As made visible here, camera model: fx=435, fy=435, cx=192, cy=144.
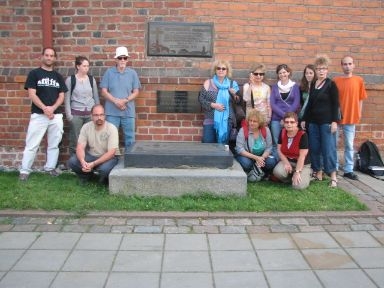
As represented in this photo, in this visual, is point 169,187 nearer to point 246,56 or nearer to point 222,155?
point 222,155

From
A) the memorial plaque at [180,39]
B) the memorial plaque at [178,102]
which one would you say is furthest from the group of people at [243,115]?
the memorial plaque at [180,39]

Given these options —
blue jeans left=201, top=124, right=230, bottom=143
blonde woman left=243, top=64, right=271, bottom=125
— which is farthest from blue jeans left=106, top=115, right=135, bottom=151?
blonde woman left=243, top=64, right=271, bottom=125

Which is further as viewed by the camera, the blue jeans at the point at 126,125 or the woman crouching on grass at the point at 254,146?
the blue jeans at the point at 126,125

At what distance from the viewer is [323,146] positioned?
6.01 m

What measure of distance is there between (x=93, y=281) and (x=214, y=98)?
3508 millimetres

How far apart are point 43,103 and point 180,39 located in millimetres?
2194

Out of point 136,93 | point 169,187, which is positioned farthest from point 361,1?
point 169,187

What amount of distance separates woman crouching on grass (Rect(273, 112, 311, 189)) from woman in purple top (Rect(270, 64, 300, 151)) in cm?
28

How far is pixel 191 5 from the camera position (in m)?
6.46

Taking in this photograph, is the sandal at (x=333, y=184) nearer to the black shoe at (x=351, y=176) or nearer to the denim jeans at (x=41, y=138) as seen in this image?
the black shoe at (x=351, y=176)

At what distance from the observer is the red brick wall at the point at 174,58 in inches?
255

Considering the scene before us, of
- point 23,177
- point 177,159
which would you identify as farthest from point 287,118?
point 23,177

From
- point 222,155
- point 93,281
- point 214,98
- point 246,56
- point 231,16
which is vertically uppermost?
point 231,16

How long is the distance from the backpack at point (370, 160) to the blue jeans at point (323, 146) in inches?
38.1
